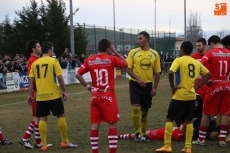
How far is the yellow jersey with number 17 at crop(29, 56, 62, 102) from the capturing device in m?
9.75

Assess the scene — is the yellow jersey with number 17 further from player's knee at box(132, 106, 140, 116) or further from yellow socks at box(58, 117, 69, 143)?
player's knee at box(132, 106, 140, 116)

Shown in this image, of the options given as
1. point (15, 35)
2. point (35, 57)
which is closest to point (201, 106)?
point (35, 57)

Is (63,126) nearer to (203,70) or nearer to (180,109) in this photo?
(180,109)

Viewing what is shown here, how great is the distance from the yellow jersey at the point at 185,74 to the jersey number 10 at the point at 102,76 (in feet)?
4.32

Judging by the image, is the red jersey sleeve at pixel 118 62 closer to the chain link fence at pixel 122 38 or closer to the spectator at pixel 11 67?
the spectator at pixel 11 67

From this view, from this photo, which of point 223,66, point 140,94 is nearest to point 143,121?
point 140,94

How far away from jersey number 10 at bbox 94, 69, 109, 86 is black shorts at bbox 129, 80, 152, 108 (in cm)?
191

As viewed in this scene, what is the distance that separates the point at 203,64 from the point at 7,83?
19558 mm

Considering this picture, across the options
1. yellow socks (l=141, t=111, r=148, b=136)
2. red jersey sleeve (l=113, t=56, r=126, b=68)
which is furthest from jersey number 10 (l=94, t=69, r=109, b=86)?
yellow socks (l=141, t=111, r=148, b=136)

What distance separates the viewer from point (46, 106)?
995 centimetres

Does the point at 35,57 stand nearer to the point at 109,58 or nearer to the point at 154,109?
the point at 109,58

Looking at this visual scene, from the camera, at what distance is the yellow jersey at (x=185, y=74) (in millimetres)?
9062

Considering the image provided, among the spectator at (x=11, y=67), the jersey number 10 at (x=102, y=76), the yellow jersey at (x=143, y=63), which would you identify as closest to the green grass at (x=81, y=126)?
the yellow jersey at (x=143, y=63)

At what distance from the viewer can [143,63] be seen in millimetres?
10383
